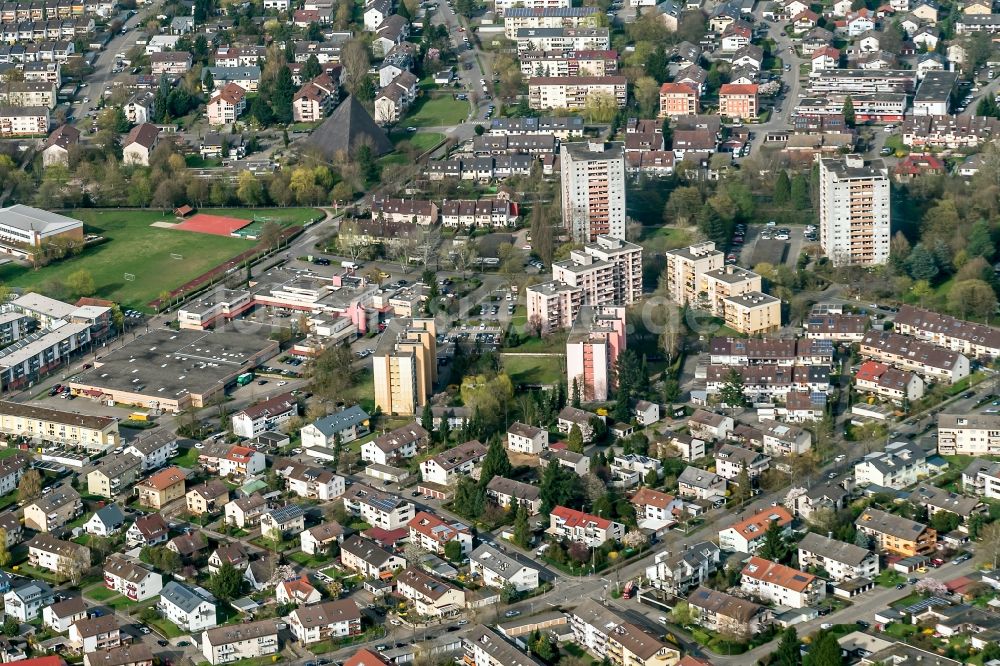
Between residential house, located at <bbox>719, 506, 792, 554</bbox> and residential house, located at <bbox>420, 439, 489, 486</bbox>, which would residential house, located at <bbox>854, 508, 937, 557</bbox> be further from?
residential house, located at <bbox>420, 439, 489, 486</bbox>

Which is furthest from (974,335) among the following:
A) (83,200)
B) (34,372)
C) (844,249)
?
(83,200)

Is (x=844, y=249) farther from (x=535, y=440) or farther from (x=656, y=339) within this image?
(x=535, y=440)

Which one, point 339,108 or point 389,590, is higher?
point 339,108

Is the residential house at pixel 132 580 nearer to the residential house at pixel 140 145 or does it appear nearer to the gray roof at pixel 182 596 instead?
the gray roof at pixel 182 596

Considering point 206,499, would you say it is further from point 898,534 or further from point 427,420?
point 898,534

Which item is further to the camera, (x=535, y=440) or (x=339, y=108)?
(x=339, y=108)

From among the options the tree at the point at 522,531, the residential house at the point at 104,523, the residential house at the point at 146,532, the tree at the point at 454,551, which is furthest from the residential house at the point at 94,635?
the tree at the point at 522,531

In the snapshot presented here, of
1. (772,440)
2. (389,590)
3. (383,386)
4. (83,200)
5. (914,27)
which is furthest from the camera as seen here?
(914,27)
